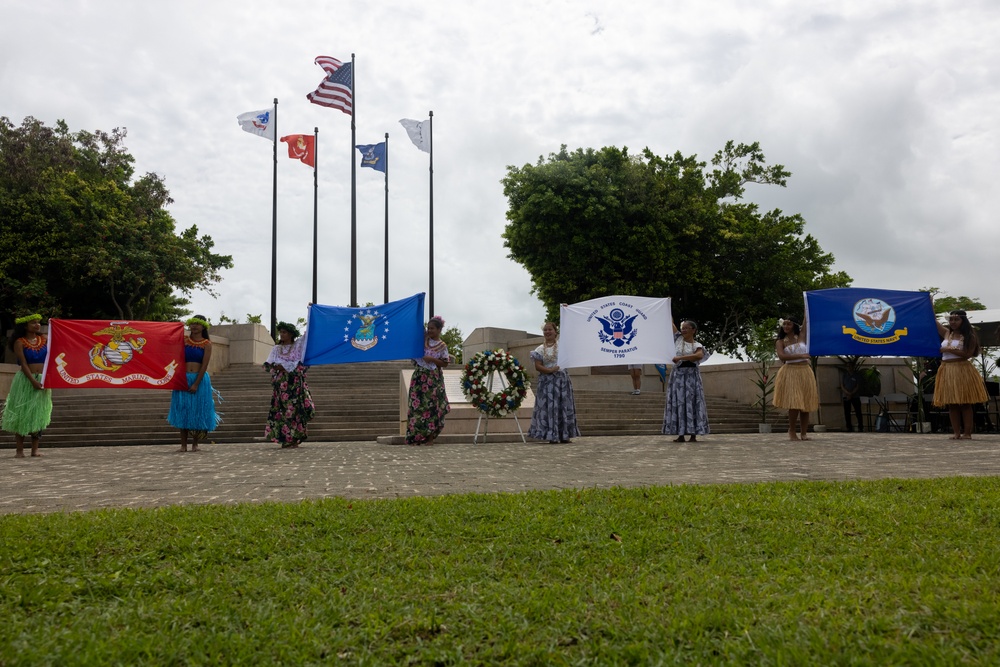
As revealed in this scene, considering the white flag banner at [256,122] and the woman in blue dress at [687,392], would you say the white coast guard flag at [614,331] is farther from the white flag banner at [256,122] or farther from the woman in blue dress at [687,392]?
the white flag banner at [256,122]

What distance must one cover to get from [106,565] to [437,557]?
1.53 metres

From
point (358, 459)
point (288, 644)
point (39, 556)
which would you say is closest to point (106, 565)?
point (39, 556)

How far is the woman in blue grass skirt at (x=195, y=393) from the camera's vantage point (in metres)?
12.3

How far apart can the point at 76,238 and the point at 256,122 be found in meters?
9.00

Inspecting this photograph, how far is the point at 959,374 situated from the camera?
481 inches

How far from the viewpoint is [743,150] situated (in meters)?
35.6

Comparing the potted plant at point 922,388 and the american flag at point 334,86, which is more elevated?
the american flag at point 334,86

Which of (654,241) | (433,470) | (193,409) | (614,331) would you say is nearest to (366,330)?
(193,409)

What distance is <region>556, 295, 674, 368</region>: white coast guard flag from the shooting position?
43.8 ft

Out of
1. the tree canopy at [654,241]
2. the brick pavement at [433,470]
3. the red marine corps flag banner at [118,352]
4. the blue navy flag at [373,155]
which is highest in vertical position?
the blue navy flag at [373,155]

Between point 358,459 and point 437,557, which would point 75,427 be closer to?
point 358,459

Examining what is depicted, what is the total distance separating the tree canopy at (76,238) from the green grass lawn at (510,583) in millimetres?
30798

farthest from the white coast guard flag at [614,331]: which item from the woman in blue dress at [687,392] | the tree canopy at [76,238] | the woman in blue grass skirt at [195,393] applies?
the tree canopy at [76,238]

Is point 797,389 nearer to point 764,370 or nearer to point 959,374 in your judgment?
point 959,374
